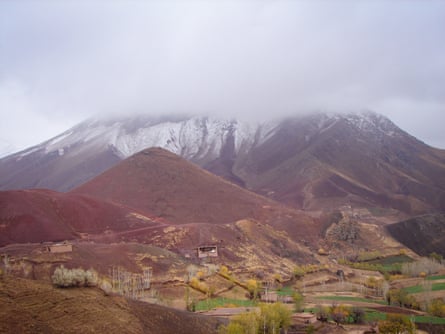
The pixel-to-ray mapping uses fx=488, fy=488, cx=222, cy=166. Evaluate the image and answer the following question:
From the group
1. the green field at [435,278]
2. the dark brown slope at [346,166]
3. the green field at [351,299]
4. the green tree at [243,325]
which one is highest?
the dark brown slope at [346,166]

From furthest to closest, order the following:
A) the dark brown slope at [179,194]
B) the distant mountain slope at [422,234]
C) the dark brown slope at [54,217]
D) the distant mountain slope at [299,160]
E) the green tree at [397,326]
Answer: the distant mountain slope at [299,160] → the dark brown slope at [179,194] → the distant mountain slope at [422,234] → the dark brown slope at [54,217] → the green tree at [397,326]

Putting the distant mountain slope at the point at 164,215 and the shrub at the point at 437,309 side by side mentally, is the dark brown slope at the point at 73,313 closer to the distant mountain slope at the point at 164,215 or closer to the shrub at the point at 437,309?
the shrub at the point at 437,309

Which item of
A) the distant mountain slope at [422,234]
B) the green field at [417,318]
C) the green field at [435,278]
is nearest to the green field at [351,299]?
the green field at [417,318]

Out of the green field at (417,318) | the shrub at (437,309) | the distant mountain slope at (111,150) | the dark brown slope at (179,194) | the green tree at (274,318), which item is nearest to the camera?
the green tree at (274,318)

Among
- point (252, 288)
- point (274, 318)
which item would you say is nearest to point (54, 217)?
point (252, 288)

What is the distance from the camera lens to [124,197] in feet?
324

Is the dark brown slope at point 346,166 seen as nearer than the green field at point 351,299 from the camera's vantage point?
No

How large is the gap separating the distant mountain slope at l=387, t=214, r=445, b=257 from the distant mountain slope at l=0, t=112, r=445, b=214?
26.5 meters

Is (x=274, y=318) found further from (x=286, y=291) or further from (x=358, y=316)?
(x=286, y=291)

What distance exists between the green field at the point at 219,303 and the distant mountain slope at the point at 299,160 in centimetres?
7753

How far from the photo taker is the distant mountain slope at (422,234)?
282 ft

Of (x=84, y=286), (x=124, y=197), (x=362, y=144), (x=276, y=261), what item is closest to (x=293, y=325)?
(x=84, y=286)

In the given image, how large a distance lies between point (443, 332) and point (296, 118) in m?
159

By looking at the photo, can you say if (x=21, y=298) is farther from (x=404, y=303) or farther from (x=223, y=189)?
(x=223, y=189)
